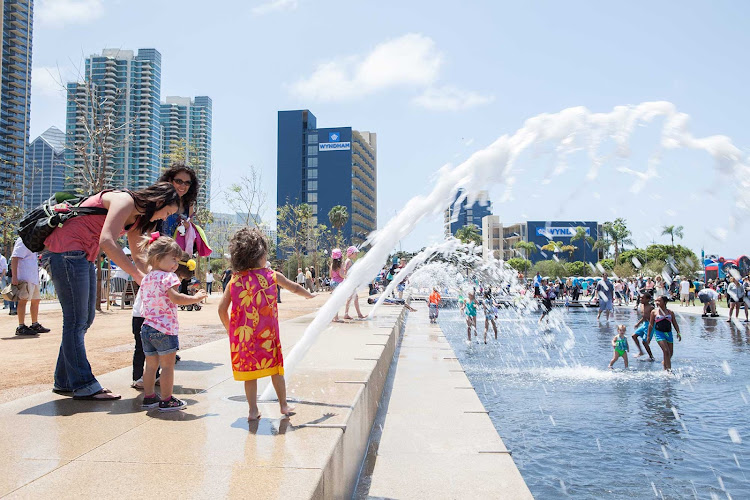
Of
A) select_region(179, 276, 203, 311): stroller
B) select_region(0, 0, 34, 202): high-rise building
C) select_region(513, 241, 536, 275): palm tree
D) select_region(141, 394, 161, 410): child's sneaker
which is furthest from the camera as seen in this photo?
select_region(513, 241, 536, 275): palm tree

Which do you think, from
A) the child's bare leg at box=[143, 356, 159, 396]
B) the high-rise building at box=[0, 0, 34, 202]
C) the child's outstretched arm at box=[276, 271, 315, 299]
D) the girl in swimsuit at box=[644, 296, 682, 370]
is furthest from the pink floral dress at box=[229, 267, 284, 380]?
the high-rise building at box=[0, 0, 34, 202]

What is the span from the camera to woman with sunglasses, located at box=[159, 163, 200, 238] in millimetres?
4754

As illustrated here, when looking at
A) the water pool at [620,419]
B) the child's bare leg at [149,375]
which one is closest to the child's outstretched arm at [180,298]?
the child's bare leg at [149,375]

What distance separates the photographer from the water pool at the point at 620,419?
172 inches

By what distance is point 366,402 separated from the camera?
14.4 feet

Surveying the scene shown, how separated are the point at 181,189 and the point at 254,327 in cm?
178

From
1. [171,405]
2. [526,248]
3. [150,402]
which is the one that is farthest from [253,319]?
[526,248]

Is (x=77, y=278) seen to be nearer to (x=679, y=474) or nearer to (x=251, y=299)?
(x=251, y=299)

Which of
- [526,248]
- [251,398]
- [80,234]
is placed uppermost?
[526,248]

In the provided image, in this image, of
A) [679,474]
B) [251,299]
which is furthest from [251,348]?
[679,474]

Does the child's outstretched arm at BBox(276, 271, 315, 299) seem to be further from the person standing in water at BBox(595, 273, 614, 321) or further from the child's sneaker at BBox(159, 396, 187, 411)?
the person standing in water at BBox(595, 273, 614, 321)

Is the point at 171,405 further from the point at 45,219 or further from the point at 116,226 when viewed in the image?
the point at 45,219

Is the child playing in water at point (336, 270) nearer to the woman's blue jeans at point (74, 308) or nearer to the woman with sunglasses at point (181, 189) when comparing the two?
the woman with sunglasses at point (181, 189)

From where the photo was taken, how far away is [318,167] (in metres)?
110
